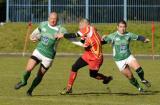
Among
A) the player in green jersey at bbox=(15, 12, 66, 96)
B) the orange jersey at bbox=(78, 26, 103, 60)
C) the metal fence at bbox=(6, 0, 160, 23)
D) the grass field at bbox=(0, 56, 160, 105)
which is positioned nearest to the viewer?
the grass field at bbox=(0, 56, 160, 105)

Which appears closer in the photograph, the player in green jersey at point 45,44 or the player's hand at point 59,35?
the player's hand at point 59,35

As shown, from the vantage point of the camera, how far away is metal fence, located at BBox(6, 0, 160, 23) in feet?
157

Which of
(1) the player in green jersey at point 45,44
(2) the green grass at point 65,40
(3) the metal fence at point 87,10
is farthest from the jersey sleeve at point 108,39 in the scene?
(3) the metal fence at point 87,10

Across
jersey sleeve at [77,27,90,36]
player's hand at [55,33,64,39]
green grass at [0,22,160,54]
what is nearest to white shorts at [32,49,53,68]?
player's hand at [55,33,64,39]

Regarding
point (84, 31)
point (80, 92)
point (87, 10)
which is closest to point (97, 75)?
point (80, 92)

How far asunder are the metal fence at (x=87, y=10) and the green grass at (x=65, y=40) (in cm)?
136

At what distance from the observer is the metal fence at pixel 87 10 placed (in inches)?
1882

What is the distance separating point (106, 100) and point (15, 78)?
22.1 ft

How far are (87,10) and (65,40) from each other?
622 centimetres

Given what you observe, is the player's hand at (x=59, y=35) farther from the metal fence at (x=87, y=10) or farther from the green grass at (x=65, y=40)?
the metal fence at (x=87, y=10)

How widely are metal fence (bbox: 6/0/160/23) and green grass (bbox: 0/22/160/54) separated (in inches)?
53.5

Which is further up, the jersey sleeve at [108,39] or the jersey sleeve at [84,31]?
the jersey sleeve at [84,31]

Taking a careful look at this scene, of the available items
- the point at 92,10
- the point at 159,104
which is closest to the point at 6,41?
the point at 92,10

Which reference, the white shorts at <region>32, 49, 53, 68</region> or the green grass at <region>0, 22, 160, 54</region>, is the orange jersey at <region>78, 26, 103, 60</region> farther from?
the green grass at <region>0, 22, 160, 54</region>
